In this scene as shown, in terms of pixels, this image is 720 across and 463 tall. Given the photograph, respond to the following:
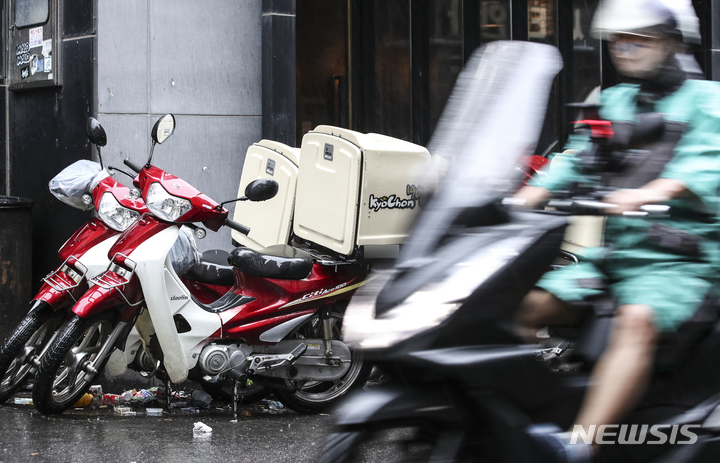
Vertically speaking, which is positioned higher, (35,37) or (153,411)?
(35,37)

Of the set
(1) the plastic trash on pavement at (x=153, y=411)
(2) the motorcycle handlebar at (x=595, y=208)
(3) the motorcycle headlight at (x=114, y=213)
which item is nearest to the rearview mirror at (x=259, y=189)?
(3) the motorcycle headlight at (x=114, y=213)

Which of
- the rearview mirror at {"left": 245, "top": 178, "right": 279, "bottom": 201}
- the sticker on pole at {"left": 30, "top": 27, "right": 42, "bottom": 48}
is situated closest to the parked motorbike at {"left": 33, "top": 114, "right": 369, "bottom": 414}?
the rearview mirror at {"left": 245, "top": 178, "right": 279, "bottom": 201}

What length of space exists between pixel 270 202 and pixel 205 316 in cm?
118

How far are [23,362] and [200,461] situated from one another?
157 centimetres

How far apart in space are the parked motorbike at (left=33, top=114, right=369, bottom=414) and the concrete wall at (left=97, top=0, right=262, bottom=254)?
214cm

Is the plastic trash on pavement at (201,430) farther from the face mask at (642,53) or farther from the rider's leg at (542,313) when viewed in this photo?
the face mask at (642,53)

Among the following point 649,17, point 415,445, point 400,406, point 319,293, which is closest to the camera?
point 400,406

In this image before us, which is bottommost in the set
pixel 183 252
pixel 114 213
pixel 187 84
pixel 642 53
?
pixel 183 252

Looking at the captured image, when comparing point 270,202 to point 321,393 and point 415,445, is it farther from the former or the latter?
point 415,445

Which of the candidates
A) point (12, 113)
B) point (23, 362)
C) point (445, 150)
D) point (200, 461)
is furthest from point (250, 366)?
point (12, 113)

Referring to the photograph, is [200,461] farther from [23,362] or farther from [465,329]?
[465,329]

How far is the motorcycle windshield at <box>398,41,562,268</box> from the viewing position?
2.36 m

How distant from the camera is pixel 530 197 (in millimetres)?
2594

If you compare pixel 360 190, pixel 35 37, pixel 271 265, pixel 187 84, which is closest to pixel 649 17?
pixel 360 190
